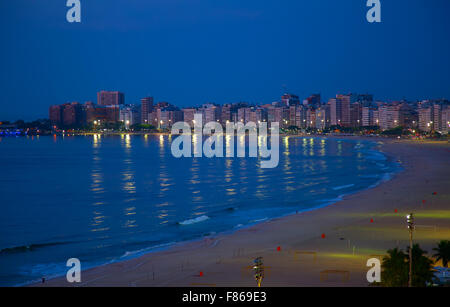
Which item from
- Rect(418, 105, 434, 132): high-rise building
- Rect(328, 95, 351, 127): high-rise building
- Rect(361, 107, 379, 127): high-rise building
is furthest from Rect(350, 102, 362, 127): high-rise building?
Rect(418, 105, 434, 132): high-rise building

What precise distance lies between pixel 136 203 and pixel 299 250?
45.6 feet

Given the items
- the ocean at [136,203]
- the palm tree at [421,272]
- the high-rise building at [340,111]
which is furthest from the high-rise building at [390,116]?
the palm tree at [421,272]

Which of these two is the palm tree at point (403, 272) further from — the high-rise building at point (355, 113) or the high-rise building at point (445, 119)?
the high-rise building at point (355, 113)

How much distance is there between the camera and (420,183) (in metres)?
30.6

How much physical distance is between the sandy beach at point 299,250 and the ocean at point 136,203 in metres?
1.54

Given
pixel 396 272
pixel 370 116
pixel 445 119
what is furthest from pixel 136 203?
pixel 370 116

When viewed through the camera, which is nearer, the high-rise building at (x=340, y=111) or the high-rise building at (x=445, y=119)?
the high-rise building at (x=445, y=119)

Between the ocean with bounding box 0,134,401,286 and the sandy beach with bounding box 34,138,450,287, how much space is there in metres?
1.54

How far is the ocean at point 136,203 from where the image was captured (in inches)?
676

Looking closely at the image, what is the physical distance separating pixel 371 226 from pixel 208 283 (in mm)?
8057

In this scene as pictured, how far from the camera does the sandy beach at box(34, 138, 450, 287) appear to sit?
40.4 ft

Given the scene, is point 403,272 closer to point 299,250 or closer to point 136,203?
point 299,250

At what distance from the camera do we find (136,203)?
27297mm
